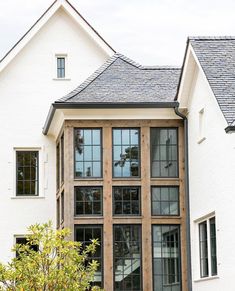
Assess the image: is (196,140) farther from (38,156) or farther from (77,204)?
(38,156)

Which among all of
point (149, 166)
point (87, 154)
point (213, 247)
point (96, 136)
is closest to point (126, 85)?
point (96, 136)

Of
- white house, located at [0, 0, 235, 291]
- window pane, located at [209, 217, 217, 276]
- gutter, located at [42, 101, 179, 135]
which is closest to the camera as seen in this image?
window pane, located at [209, 217, 217, 276]

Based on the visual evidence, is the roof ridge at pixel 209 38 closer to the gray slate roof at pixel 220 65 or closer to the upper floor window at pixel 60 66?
the gray slate roof at pixel 220 65

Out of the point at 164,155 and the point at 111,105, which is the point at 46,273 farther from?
the point at 164,155

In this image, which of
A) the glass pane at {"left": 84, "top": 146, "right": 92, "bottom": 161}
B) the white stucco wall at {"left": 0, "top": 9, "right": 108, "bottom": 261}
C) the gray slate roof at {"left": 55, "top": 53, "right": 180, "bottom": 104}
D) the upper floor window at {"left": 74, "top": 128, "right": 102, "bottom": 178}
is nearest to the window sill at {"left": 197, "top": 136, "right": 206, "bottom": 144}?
the gray slate roof at {"left": 55, "top": 53, "right": 180, "bottom": 104}

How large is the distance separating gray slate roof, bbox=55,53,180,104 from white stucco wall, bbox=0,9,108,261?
7.09 feet

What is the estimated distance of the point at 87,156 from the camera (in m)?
23.8

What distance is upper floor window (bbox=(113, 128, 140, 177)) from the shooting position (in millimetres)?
23906

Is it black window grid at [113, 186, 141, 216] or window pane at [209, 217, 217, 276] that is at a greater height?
black window grid at [113, 186, 141, 216]

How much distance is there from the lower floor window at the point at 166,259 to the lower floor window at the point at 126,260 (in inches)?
18.3

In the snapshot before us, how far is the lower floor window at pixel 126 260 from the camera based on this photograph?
2325 cm

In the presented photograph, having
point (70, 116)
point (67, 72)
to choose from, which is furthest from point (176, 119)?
point (67, 72)

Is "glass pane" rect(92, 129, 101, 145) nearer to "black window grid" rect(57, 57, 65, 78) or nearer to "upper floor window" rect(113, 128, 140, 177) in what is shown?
"upper floor window" rect(113, 128, 140, 177)

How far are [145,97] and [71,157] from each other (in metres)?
2.69
